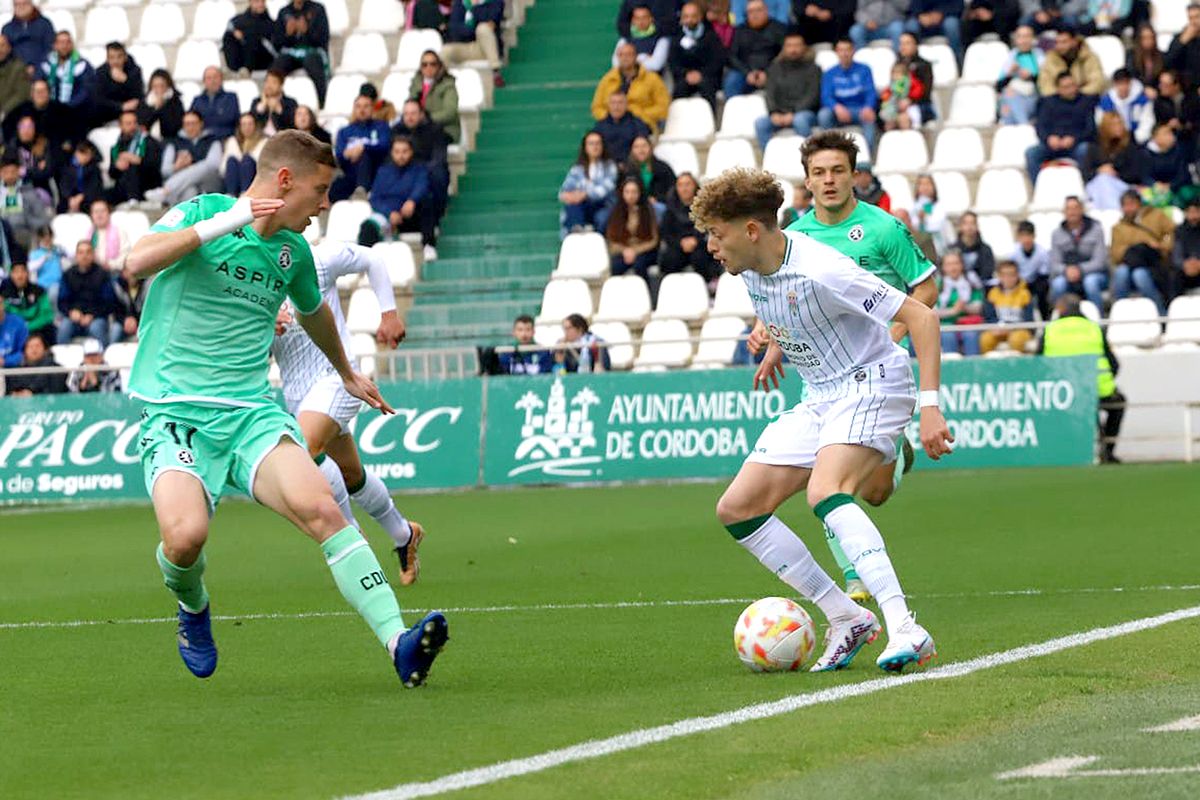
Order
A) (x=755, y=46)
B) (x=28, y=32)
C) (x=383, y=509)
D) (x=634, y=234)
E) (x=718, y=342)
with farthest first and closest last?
(x=28, y=32) → (x=755, y=46) → (x=634, y=234) → (x=718, y=342) → (x=383, y=509)

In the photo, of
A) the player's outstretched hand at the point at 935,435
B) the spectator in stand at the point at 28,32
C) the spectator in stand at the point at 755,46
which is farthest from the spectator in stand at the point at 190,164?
the player's outstretched hand at the point at 935,435

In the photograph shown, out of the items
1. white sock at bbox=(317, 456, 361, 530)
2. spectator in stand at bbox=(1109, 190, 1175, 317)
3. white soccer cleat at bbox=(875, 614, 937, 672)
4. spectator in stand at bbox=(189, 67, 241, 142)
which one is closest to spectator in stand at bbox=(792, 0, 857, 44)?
spectator in stand at bbox=(1109, 190, 1175, 317)

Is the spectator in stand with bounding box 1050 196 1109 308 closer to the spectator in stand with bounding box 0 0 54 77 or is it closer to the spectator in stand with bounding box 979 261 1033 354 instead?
the spectator in stand with bounding box 979 261 1033 354

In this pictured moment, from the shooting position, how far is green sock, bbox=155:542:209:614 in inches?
348

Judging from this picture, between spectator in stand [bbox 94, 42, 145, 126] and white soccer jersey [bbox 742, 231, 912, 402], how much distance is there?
2262cm

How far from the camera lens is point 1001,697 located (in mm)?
7602

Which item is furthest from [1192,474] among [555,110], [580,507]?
[555,110]

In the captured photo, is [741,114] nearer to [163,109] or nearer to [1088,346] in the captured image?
[1088,346]

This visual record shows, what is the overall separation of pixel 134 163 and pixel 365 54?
3.61 m

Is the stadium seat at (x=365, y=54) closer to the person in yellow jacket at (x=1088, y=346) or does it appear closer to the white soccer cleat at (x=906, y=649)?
the person in yellow jacket at (x=1088, y=346)

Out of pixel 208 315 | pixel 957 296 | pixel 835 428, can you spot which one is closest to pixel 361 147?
pixel 957 296

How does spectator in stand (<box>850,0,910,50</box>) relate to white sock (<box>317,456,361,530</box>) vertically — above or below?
above

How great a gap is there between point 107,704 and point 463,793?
112 inches

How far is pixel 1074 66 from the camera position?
25.6 meters
